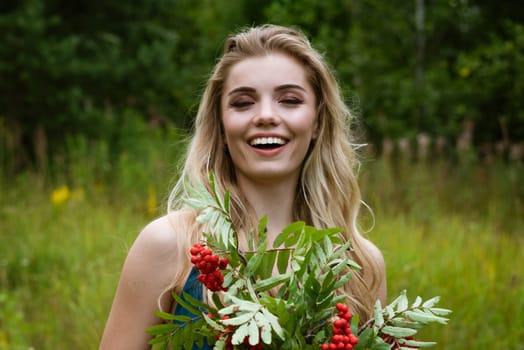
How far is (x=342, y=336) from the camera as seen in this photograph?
153 centimetres

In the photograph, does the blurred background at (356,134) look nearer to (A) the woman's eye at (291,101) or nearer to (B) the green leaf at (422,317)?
(A) the woman's eye at (291,101)

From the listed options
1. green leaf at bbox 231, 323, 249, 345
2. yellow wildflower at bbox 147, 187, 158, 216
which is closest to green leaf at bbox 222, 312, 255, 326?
green leaf at bbox 231, 323, 249, 345

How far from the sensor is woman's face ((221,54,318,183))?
2.24 m

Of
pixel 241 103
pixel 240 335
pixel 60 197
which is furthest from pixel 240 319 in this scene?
pixel 60 197

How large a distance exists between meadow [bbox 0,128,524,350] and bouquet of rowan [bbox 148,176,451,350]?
122cm

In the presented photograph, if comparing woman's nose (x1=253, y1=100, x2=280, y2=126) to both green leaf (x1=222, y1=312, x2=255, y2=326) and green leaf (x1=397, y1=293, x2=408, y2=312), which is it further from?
green leaf (x1=222, y1=312, x2=255, y2=326)

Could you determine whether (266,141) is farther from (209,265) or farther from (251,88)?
(209,265)

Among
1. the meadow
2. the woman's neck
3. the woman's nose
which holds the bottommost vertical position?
the meadow

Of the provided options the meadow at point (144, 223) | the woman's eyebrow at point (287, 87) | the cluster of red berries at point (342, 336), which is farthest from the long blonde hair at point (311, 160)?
the cluster of red berries at point (342, 336)

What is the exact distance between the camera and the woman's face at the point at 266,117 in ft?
7.36

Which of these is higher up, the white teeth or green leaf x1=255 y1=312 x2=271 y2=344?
the white teeth

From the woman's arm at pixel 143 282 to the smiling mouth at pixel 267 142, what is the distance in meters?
0.36

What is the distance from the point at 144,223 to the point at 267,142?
129 inches

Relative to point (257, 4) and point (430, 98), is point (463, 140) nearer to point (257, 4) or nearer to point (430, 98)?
point (430, 98)
